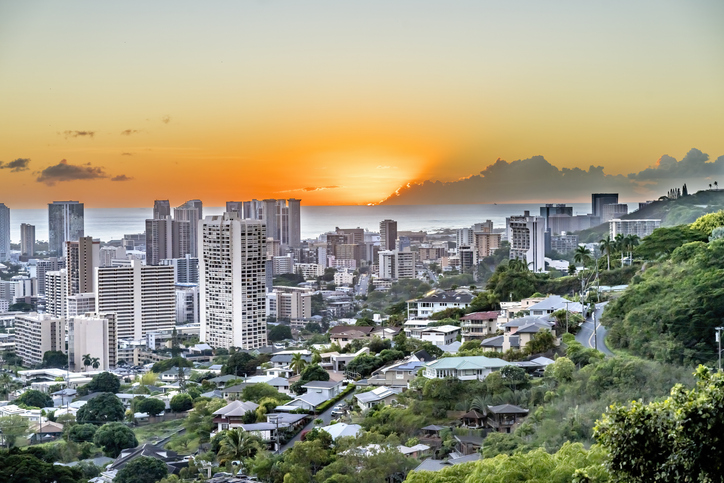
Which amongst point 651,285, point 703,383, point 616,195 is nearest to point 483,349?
point 651,285

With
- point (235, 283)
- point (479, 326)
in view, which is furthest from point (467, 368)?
point (235, 283)

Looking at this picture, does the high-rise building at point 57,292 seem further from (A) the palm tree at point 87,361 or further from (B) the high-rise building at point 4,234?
(B) the high-rise building at point 4,234

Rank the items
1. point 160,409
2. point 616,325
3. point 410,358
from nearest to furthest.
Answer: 1. point 616,325
2. point 410,358
3. point 160,409

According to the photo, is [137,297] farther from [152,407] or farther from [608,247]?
[608,247]

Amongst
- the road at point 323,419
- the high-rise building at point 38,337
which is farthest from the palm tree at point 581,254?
the high-rise building at point 38,337

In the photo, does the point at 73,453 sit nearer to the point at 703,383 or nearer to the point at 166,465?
the point at 166,465

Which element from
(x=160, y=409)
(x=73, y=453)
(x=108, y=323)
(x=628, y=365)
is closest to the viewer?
(x=628, y=365)
